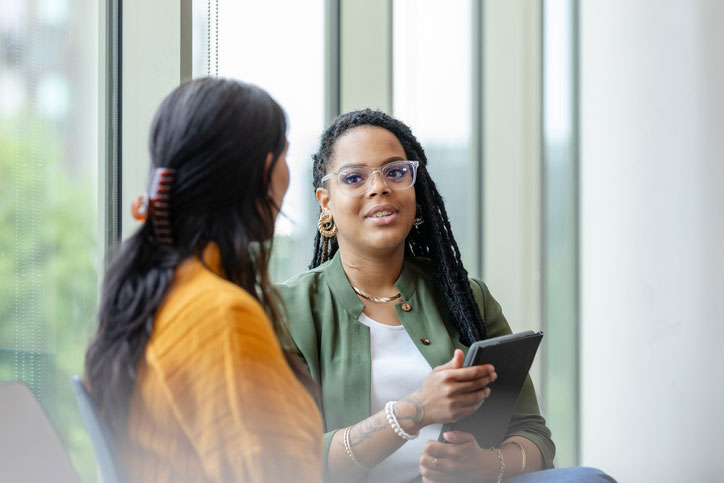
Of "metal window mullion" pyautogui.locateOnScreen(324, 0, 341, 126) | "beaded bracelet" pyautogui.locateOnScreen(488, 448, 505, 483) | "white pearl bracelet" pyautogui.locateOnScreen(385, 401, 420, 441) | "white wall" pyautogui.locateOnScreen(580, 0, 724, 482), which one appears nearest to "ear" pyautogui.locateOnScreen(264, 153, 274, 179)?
"white pearl bracelet" pyautogui.locateOnScreen(385, 401, 420, 441)

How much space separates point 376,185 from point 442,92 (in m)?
1.50

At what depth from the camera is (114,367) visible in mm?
743

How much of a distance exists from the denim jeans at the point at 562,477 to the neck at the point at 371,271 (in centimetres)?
46

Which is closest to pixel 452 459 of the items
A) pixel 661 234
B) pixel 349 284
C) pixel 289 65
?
pixel 349 284

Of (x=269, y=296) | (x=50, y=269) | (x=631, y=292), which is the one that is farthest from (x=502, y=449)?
(x=631, y=292)

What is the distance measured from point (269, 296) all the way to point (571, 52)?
2766 millimetres

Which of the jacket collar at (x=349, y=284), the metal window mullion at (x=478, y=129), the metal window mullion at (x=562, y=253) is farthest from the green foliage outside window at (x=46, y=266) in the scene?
the metal window mullion at (x=562, y=253)

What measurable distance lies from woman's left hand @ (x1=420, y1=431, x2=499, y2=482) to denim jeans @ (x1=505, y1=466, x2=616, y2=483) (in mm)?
142

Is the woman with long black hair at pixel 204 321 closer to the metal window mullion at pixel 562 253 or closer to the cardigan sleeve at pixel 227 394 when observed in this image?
the cardigan sleeve at pixel 227 394

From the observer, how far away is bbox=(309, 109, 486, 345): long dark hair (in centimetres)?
155

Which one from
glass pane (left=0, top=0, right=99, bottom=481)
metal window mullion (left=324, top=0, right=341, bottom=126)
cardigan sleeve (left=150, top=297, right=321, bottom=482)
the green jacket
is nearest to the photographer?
cardigan sleeve (left=150, top=297, right=321, bottom=482)

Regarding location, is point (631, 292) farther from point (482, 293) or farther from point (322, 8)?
point (322, 8)

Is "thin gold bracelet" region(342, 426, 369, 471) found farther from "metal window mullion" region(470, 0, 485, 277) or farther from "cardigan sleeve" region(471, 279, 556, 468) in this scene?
"metal window mullion" region(470, 0, 485, 277)

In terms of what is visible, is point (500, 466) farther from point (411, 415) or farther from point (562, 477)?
point (411, 415)
